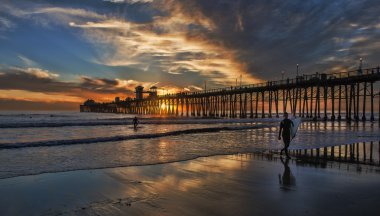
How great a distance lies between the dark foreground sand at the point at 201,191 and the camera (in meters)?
4.24

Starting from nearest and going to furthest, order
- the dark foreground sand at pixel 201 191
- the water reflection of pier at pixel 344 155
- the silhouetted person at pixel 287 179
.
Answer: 1. the dark foreground sand at pixel 201 191
2. the silhouetted person at pixel 287 179
3. the water reflection of pier at pixel 344 155

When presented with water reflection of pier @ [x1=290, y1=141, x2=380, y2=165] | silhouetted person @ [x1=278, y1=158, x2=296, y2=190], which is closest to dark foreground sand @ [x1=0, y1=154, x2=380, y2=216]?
silhouetted person @ [x1=278, y1=158, x2=296, y2=190]

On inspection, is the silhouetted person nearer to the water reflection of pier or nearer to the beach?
the beach

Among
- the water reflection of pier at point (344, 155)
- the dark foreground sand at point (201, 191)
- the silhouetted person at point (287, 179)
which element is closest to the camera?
the dark foreground sand at point (201, 191)

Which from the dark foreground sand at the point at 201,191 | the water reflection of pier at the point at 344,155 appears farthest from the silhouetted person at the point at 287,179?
the water reflection of pier at the point at 344,155

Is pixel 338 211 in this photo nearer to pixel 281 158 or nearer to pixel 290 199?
pixel 290 199

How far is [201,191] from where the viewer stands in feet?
17.1

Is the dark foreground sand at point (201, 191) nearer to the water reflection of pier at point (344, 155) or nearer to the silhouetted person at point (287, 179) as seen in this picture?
the silhouetted person at point (287, 179)

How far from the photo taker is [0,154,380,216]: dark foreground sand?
424 centimetres

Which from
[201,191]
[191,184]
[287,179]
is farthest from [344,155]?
[201,191]

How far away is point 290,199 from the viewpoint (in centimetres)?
469

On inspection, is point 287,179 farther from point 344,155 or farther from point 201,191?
point 344,155

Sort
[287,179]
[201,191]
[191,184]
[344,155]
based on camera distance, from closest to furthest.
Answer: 1. [201,191]
2. [191,184]
3. [287,179]
4. [344,155]

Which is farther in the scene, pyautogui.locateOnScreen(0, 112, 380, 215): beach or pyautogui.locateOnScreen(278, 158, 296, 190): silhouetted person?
pyautogui.locateOnScreen(278, 158, 296, 190): silhouetted person
